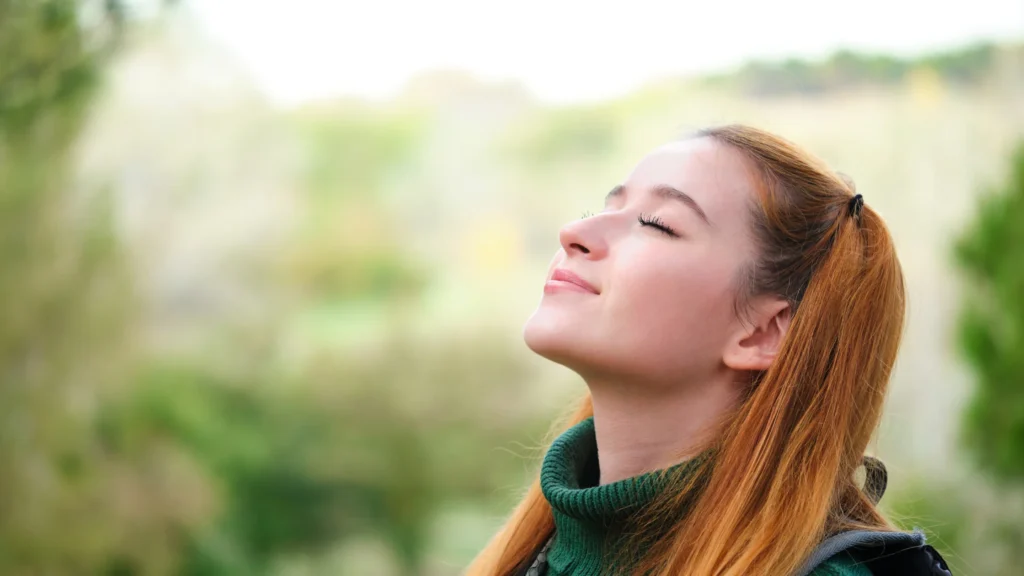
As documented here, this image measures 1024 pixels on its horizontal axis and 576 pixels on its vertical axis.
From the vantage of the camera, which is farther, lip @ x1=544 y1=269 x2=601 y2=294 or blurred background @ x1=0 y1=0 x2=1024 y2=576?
blurred background @ x1=0 y1=0 x2=1024 y2=576

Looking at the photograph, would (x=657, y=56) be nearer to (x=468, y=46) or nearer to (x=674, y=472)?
(x=468, y=46)

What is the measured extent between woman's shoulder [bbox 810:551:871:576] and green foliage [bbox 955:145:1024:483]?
3.47 meters

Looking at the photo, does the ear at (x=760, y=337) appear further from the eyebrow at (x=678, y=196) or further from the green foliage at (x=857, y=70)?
the green foliage at (x=857, y=70)

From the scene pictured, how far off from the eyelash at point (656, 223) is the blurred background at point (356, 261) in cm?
383

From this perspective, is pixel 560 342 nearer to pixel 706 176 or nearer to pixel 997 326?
pixel 706 176

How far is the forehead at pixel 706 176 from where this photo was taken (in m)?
1.46

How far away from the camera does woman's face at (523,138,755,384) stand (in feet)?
4.58

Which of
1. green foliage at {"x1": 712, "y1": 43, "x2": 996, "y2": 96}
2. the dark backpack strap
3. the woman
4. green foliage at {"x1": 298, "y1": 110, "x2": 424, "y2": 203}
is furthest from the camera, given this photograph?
green foliage at {"x1": 298, "y1": 110, "x2": 424, "y2": 203}

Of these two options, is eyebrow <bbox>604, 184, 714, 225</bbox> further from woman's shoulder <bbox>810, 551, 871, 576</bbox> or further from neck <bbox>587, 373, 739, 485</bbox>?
woman's shoulder <bbox>810, 551, 871, 576</bbox>

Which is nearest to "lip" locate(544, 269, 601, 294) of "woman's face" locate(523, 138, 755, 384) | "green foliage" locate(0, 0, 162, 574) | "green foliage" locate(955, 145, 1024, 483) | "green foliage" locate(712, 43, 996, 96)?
"woman's face" locate(523, 138, 755, 384)

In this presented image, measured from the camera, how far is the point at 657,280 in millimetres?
1399

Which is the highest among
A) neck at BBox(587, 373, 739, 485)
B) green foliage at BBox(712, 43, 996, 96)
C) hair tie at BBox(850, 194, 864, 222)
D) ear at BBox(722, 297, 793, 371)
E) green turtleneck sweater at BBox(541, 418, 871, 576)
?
green foliage at BBox(712, 43, 996, 96)

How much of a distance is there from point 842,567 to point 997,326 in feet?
12.1

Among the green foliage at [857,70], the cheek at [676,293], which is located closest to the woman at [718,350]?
the cheek at [676,293]
